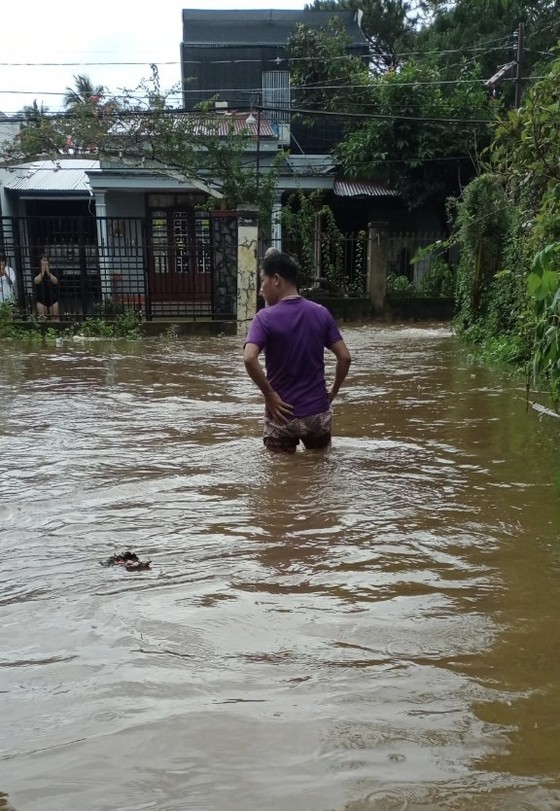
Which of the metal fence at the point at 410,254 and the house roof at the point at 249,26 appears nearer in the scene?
the metal fence at the point at 410,254

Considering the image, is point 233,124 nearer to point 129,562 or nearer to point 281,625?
point 129,562

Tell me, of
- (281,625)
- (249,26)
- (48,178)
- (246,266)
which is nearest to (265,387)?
(281,625)

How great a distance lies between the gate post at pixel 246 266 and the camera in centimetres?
1488

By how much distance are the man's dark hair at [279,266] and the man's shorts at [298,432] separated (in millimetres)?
927

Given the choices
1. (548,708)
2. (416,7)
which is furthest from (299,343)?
(416,7)

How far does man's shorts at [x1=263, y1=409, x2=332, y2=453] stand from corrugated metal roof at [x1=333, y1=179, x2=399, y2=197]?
16578mm

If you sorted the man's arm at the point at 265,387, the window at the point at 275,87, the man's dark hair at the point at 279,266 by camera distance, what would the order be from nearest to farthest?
the man's arm at the point at 265,387, the man's dark hair at the point at 279,266, the window at the point at 275,87

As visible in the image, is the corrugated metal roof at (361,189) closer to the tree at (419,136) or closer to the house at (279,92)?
the house at (279,92)

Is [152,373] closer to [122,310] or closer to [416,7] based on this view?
[122,310]

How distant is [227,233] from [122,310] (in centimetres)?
270

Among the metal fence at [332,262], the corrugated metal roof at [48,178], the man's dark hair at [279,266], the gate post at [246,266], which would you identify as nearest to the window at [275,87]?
the corrugated metal roof at [48,178]

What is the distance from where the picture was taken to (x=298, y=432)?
495cm

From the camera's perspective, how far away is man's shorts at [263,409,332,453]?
4910 mm

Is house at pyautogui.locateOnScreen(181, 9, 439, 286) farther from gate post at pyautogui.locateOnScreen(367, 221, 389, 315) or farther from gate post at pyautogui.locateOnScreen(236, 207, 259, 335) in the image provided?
gate post at pyautogui.locateOnScreen(236, 207, 259, 335)
